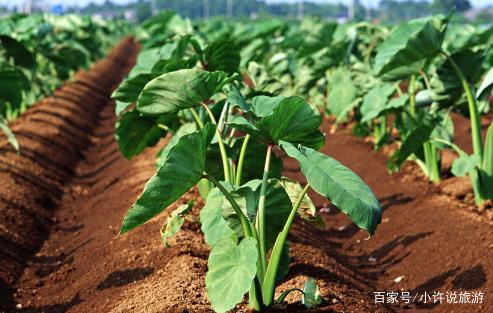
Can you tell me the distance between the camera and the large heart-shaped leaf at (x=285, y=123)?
2996mm

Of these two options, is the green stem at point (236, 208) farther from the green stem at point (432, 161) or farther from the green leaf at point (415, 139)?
the green stem at point (432, 161)

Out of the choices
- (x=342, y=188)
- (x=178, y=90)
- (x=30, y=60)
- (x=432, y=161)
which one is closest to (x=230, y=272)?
(x=342, y=188)

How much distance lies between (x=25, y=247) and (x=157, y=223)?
39.0 inches

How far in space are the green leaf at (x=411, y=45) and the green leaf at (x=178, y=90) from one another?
1852mm

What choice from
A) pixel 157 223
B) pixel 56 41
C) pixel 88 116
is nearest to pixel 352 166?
pixel 157 223

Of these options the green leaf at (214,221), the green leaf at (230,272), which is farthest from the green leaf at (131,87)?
the green leaf at (230,272)

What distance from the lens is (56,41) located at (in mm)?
13555

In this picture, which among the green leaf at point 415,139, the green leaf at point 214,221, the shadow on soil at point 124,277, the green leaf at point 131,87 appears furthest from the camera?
the green leaf at point 415,139

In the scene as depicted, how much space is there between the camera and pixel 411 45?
194 inches

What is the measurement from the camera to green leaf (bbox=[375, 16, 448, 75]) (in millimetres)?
4883

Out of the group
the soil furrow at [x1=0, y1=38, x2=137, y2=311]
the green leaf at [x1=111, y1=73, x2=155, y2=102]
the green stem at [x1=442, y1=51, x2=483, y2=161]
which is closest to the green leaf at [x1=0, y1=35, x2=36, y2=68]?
the soil furrow at [x1=0, y1=38, x2=137, y2=311]

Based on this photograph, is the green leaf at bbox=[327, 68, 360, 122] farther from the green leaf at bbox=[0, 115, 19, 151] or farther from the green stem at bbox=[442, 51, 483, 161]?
the green leaf at bbox=[0, 115, 19, 151]

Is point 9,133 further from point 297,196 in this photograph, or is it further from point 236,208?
point 236,208

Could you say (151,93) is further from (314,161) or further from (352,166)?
(352,166)
